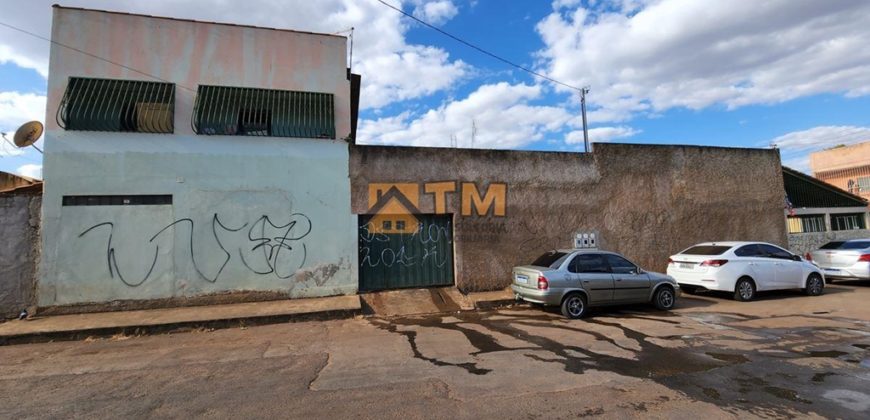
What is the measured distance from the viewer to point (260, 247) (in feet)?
35.0

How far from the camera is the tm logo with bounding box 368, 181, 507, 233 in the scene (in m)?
11.5

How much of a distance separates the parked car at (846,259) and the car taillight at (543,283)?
9.31m

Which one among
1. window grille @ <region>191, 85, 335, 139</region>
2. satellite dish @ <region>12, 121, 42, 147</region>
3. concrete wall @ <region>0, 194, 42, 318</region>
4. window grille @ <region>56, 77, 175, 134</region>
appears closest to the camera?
concrete wall @ <region>0, 194, 42, 318</region>

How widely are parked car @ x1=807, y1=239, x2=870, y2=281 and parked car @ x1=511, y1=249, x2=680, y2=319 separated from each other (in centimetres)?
676

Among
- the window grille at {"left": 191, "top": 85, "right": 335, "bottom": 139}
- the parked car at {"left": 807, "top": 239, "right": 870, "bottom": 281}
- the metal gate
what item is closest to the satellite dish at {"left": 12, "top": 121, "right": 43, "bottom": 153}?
the window grille at {"left": 191, "top": 85, "right": 335, "bottom": 139}

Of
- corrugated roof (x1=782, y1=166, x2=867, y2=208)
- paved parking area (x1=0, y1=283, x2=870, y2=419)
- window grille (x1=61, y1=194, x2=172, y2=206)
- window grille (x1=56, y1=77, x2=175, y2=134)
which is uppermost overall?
window grille (x1=56, y1=77, x2=175, y2=134)

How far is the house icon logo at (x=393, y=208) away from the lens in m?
11.5

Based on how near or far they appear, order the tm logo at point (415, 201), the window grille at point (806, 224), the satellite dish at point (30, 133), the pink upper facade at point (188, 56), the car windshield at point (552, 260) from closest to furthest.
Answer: the car windshield at point (552, 260) < the satellite dish at point (30, 133) < the pink upper facade at point (188, 56) < the tm logo at point (415, 201) < the window grille at point (806, 224)

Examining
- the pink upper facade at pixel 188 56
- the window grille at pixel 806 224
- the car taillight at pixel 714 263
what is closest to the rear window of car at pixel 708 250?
the car taillight at pixel 714 263

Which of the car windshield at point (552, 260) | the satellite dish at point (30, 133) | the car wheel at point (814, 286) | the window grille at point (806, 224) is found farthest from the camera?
the window grille at point (806, 224)

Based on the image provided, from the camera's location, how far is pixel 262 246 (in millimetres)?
10672

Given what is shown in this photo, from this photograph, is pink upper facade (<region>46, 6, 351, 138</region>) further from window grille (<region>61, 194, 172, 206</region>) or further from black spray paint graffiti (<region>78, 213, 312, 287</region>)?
black spray paint graffiti (<region>78, 213, 312, 287</region>)

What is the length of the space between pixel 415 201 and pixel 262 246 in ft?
12.9

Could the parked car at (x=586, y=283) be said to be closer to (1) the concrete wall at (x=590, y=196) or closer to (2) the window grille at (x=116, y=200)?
(1) the concrete wall at (x=590, y=196)
